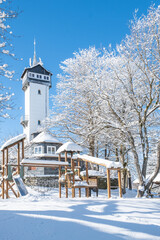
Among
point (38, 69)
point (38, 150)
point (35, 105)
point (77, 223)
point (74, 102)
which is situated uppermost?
point (38, 69)

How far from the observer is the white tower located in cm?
3778

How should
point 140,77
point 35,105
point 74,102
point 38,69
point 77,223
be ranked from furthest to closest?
point 38,69 → point 35,105 → point 74,102 → point 140,77 → point 77,223

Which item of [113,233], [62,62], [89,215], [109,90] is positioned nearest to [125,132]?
[109,90]

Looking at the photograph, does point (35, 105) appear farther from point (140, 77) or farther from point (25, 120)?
point (140, 77)

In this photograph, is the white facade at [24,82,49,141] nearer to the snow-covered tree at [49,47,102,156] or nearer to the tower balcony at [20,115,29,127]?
the tower balcony at [20,115,29,127]

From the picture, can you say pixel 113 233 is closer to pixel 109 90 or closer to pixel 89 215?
pixel 89 215

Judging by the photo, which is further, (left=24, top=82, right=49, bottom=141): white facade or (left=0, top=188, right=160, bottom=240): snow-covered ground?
(left=24, top=82, right=49, bottom=141): white facade

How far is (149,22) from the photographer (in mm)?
12875

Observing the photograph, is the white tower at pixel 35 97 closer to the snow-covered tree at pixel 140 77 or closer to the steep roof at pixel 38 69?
the steep roof at pixel 38 69

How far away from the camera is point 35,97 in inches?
1545

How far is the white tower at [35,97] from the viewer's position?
124 ft

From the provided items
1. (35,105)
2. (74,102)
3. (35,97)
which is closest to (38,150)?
(74,102)

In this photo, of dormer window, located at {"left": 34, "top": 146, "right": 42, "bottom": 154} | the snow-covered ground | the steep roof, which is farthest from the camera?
the steep roof

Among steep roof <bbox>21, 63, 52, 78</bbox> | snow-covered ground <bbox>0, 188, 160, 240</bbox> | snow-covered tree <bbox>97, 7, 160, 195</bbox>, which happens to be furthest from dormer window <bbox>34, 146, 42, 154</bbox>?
snow-covered ground <bbox>0, 188, 160, 240</bbox>
